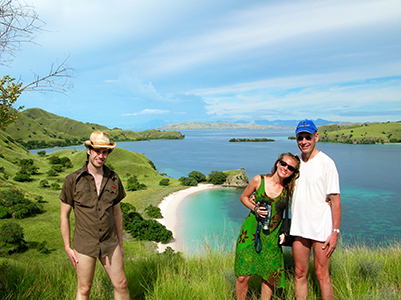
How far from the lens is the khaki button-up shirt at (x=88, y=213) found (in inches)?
100

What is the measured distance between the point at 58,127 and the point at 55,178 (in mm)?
154315

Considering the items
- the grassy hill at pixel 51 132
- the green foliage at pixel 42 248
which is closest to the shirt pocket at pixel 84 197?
the green foliage at pixel 42 248

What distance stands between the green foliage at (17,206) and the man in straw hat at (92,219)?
77.5ft

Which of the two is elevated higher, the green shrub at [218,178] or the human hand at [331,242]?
the human hand at [331,242]

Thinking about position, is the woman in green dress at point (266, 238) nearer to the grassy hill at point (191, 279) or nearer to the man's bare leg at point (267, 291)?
the man's bare leg at point (267, 291)

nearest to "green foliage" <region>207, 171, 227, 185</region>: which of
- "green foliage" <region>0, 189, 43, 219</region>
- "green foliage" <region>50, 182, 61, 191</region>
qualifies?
"green foliage" <region>50, 182, 61, 191</region>

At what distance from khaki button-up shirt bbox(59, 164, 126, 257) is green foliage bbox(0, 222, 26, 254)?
58.8ft

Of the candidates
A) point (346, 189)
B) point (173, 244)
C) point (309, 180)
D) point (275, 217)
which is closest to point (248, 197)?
point (275, 217)

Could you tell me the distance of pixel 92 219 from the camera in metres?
2.57

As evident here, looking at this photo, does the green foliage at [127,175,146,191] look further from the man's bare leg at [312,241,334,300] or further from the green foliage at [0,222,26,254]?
the man's bare leg at [312,241,334,300]

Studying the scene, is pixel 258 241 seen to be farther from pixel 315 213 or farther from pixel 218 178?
pixel 218 178

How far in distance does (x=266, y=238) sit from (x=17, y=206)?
82.6 ft

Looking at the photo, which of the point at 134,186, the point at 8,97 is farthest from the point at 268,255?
the point at 134,186

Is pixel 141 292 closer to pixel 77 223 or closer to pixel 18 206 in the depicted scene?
pixel 77 223
